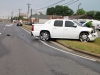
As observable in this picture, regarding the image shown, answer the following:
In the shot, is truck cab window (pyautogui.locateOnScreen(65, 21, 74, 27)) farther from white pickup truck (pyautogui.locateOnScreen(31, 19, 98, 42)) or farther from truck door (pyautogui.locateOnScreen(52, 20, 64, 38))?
truck door (pyautogui.locateOnScreen(52, 20, 64, 38))

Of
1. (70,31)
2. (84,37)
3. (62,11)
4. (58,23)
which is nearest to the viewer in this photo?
(84,37)

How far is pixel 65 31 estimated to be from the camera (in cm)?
1611

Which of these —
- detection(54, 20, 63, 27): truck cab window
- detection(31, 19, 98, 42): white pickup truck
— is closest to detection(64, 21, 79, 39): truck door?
detection(31, 19, 98, 42): white pickup truck

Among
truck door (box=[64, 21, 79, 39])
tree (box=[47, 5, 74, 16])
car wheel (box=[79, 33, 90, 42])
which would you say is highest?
tree (box=[47, 5, 74, 16])

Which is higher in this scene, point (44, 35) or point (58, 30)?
point (58, 30)

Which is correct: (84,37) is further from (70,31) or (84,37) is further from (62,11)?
(62,11)

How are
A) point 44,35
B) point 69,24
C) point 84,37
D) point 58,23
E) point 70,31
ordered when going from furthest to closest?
1. point 44,35
2. point 58,23
3. point 69,24
4. point 70,31
5. point 84,37

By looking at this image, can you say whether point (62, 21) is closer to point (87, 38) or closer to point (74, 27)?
point (74, 27)

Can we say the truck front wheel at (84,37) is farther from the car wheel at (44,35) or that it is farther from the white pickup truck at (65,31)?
the car wheel at (44,35)

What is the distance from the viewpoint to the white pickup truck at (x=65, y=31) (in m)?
15.9

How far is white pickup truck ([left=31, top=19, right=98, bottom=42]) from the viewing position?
15906 mm

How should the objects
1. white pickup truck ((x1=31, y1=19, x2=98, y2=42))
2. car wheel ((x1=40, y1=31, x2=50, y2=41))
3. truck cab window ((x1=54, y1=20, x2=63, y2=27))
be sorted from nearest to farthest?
white pickup truck ((x1=31, y1=19, x2=98, y2=42))
truck cab window ((x1=54, y1=20, x2=63, y2=27))
car wheel ((x1=40, y1=31, x2=50, y2=41))

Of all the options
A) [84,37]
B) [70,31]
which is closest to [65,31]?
[70,31]

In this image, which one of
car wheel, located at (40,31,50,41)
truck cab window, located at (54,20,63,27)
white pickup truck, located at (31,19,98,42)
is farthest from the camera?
car wheel, located at (40,31,50,41)
